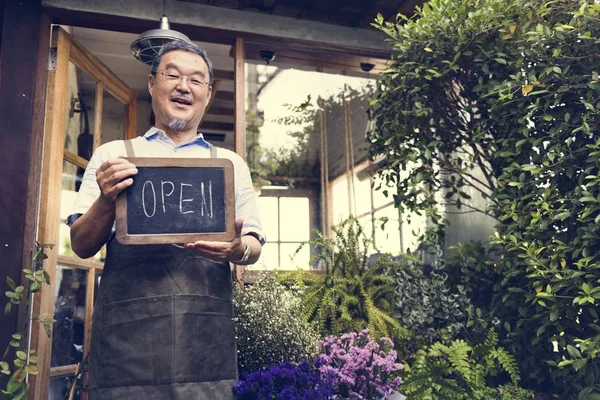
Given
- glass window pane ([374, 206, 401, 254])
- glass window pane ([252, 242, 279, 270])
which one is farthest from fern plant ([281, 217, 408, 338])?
glass window pane ([252, 242, 279, 270])

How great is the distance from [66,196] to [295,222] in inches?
86.4

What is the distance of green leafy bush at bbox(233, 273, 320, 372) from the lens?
3.01 metres

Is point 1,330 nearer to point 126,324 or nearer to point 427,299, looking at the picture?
point 126,324

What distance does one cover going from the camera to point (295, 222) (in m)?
5.47

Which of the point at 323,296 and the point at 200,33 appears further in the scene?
the point at 200,33

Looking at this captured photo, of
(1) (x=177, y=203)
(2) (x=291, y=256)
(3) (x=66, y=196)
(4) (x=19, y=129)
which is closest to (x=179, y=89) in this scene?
(1) (x=177, y=203)

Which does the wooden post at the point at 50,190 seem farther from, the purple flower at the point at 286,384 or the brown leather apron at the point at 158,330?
the brown leather apron at the point at 158,330

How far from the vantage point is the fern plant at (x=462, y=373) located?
10.3ft

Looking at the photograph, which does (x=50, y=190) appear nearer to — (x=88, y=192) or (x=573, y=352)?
(x=88, y=192)

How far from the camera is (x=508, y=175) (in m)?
3.41

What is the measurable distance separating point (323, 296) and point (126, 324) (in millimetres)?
1933

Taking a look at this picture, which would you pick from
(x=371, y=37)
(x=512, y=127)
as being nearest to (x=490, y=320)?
(x=512, y=127)

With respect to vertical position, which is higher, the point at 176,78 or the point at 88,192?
the point at 176,78

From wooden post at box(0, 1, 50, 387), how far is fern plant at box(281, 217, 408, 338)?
1701mm
